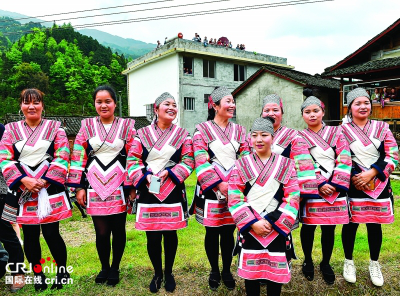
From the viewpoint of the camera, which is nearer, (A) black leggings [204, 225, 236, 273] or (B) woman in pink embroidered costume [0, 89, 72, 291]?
(B) woman in pink embroidered costume [0, 89, 72, 291]

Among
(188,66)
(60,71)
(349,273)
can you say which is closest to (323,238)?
(349,273)

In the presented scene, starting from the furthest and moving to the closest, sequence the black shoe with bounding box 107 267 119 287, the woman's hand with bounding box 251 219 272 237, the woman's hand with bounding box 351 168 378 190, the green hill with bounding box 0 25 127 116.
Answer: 1. the green hill with bounding box 0 25 127 116
2. the black shoe with bounding box 107 267 119 287
3. the woman's hand with bounding box 351 168 378 190
4. the woman's hand with bounding box 251 219 272 237

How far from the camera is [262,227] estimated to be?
261 centimetres

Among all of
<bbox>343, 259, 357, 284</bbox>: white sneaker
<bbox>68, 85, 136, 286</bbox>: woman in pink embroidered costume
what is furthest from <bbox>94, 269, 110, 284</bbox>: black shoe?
<bbox>343, 259, 357, 284</bbox>: white sneaker

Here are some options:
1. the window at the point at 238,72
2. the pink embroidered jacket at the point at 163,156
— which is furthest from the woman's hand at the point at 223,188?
the window at the point at 238,72

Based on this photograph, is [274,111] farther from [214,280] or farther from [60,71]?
[60,71]

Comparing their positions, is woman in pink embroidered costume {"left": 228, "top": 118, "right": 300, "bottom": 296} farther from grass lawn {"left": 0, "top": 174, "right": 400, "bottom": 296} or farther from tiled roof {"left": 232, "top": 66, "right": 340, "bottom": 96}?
tiled roof {"left": 232, "top": 66, "right": 340, "bottom": 96}

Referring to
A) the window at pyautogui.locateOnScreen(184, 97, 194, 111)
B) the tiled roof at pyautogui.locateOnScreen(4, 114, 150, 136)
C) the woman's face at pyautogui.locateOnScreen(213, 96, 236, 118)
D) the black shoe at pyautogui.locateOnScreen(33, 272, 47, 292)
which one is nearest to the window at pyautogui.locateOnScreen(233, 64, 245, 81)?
the window at pyautogui.locateOnScreen(184, 97, 194, 111)

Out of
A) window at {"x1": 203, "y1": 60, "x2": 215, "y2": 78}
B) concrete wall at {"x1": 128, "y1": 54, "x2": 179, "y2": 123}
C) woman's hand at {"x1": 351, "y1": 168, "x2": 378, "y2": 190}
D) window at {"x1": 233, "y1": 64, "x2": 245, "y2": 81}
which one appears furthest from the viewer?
window at {"x1": 233, "y1": 64, "x2": 245, "y2": 81}

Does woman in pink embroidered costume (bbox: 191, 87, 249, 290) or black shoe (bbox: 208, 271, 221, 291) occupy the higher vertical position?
woman in pink embroidered costume (bbox: 191, 87, 249, 290)

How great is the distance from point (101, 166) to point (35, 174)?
0.65 m

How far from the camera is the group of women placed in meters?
3.11

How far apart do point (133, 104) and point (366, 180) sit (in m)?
23.4

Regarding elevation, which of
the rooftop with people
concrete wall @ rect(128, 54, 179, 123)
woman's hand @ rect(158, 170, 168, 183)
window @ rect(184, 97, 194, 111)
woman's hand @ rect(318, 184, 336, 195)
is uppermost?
the rooftop with people
